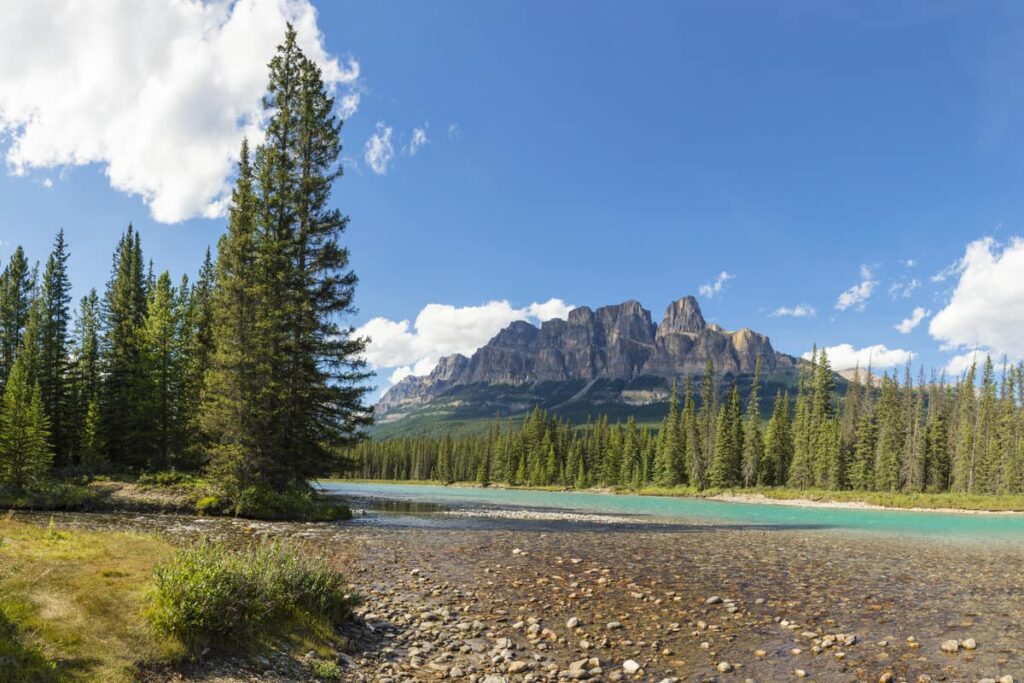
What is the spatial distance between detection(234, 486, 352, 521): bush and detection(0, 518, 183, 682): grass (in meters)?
17.9

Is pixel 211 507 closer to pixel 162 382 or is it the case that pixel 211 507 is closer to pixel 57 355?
pixel 162 382

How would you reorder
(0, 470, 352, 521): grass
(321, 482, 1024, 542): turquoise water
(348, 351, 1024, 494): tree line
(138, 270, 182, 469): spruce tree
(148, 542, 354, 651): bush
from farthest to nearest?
(348, 351, 1024, 494): tree line < (138, 270, 182, 469): spruce tree < (321, 482, 1024, 542): turquoise water < (0, 470, 352, 521): grass < (148, 542, 354, 651): bush

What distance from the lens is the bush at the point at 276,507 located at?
2881cm

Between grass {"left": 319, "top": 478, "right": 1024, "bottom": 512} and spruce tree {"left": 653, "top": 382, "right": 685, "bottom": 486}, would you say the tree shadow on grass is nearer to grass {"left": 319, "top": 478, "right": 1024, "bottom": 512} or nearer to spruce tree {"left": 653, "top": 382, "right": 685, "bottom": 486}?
grass {"left": 319, "top": 478, "right": 1024, "bottom": 512}

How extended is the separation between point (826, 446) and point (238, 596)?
114983mm

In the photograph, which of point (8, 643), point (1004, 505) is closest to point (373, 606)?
point (8, 643)

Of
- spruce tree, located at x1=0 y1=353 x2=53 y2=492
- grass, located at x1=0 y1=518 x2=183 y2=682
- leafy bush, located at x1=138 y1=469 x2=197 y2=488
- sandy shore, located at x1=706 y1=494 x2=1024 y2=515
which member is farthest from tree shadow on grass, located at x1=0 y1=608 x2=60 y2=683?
sandy shore, located at x1=706 y1=494 x2=1024 y2=515

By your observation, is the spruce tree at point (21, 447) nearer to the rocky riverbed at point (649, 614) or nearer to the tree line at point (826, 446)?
the rocky riverbed at point (649, 614)

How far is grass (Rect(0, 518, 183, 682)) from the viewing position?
21.2 ft

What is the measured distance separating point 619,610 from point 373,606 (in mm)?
5481

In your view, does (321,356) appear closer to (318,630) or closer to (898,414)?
(318,630)

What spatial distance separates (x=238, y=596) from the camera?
901 centimetres

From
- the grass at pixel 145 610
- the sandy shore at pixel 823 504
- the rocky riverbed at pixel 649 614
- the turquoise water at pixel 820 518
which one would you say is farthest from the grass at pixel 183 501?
the sandy shore at pixel 823 504

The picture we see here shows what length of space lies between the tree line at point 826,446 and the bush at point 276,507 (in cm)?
9727
